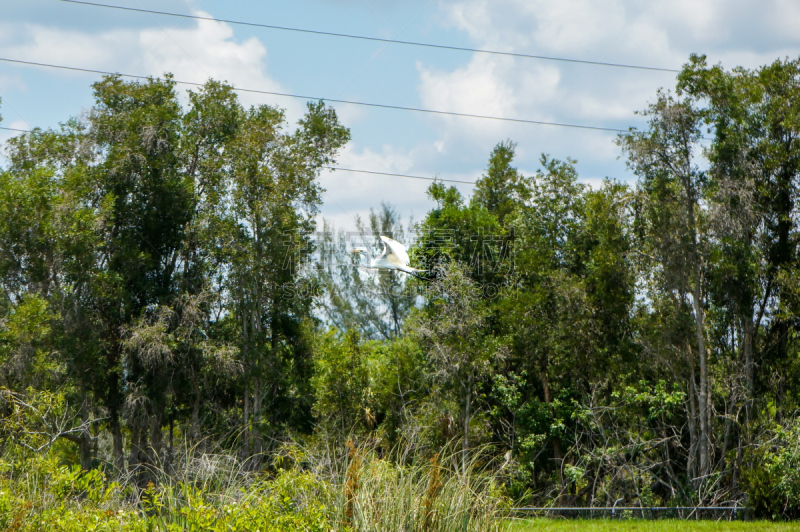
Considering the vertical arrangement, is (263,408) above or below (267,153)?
below

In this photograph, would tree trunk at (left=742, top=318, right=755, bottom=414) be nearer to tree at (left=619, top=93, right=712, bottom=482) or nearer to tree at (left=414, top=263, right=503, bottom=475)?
tree at (left=619, top=93, right=712, bottom=482)

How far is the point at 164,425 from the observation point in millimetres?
23328

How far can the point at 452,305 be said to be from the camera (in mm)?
20609

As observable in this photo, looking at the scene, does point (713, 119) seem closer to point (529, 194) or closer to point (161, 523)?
point (529, 194)

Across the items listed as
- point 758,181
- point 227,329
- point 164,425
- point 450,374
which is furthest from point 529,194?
point 164,425

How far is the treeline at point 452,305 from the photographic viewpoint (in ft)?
51.8

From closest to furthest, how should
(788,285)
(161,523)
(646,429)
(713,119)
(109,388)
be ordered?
(161,523)
(788,285)
(713,119)
(646,429)
(109,388)

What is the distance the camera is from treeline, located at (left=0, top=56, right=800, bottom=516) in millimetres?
15789

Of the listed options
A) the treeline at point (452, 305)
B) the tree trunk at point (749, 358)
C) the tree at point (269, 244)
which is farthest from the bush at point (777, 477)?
the tree at point (269, 244)

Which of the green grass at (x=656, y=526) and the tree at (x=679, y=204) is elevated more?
the tree at (x=679, y=204)

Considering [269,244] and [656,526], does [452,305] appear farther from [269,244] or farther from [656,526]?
[656,526]

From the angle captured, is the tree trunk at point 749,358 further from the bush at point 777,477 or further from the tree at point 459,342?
the tree at point 459,342

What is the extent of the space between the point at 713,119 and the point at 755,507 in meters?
8.38

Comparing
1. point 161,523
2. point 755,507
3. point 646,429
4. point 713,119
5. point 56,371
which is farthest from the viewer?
point 56,371
